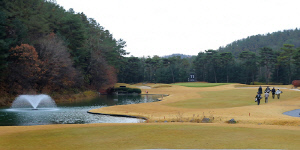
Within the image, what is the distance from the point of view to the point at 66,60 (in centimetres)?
5028

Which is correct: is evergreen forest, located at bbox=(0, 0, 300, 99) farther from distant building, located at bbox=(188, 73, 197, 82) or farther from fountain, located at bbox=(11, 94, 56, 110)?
distant building, located at bbox=(188, 73, 197, 82)

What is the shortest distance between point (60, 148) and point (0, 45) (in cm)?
3152

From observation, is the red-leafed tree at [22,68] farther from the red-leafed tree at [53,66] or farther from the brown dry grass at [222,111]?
the brown dry grass at [222,111]

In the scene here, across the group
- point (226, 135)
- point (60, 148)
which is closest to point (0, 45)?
point (60, 148)

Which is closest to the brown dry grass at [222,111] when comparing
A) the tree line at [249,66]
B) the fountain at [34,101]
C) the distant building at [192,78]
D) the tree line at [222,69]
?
the fountain at [34,101]

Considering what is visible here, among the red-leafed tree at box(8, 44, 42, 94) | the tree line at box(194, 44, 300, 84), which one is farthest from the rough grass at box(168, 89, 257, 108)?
the tree line at box(194, 44, 300, 84)

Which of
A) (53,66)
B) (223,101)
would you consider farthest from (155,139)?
(53,66)

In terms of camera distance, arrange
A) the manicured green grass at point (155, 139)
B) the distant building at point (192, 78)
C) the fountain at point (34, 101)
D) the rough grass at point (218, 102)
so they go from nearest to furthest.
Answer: the manicured green grass at point (155, 139) < the rough grass at point (218, 102) < the fountain at point (34, 101) < the distant building at point (192, 78)

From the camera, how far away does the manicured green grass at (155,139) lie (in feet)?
37.1

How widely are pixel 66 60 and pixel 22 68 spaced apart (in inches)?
362

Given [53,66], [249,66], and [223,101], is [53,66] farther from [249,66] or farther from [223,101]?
[249,66]

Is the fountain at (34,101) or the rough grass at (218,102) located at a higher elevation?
the fountain at (34,101)

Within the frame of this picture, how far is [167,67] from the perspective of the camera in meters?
118

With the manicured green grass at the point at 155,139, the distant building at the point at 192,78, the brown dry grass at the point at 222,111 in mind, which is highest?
the distant building at the point at 192,78
